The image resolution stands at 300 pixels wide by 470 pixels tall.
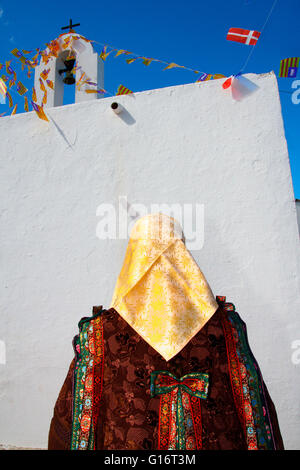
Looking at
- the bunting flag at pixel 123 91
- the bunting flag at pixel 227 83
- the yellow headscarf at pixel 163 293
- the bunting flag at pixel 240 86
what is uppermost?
the bunting flag at pixel 123 91

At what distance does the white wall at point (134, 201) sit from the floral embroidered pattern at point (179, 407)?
5.75 feet

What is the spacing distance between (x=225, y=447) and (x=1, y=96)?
4519 millimetres

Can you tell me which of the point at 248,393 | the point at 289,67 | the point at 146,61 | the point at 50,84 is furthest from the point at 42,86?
the point at 248,393

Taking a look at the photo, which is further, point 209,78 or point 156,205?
point 209,78

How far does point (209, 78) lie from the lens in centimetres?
350

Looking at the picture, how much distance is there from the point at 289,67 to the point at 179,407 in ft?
11.4

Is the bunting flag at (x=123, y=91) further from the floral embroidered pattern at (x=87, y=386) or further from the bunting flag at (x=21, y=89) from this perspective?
the floral embroidered pattern at (x=87, y=386)

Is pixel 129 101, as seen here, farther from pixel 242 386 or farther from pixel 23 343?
pixel 242 386

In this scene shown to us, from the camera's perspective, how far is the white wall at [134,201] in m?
2.88

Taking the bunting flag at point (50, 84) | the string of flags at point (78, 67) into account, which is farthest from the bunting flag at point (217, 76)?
the bunting flag at point (50, 84)

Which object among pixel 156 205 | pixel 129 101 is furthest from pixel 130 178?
pixel 129 101

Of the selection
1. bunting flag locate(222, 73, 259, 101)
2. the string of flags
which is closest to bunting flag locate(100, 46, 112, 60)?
the string of flags

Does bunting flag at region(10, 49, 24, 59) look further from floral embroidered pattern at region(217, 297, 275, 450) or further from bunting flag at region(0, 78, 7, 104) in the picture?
floral embroidered pattern at region(217, 297, 275, 450)

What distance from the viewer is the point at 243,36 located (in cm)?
329
